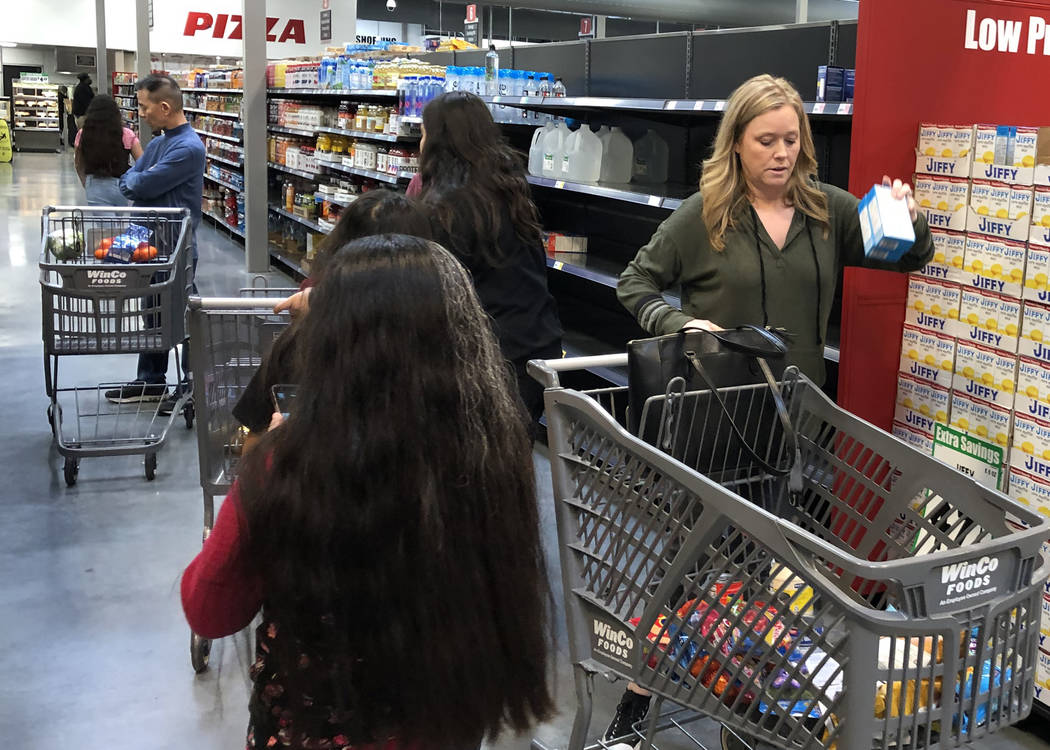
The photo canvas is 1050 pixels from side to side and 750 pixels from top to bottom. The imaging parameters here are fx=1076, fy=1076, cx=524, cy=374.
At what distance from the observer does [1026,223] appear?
2.67m

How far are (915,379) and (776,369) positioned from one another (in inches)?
33.6

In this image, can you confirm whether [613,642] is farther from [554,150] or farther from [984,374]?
[554,150]

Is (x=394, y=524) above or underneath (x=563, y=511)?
above

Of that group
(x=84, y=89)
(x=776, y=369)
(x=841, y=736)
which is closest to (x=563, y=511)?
(x=776, y=369)

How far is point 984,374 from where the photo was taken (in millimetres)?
2805

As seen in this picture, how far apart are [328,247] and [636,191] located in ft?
7.74

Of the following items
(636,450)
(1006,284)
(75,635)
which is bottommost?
(75,635)

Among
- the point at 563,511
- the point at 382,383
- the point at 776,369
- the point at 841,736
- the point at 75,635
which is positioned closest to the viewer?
the point at 382,383

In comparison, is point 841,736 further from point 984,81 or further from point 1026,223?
point 984,81

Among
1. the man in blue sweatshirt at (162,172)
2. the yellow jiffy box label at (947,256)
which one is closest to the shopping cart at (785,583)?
the yellow jiffy box label at (947,256)

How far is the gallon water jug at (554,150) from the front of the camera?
5.52 m

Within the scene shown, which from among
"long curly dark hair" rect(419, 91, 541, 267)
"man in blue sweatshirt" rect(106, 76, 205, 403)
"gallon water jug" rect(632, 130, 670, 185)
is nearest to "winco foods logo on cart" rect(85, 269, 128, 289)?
"man in blue sweatshirt" rect(106, 76, 205, 403)

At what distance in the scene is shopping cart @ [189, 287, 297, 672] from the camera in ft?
10.2

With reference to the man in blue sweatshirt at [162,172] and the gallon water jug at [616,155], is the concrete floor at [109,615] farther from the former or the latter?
the gallon water jug at [616,155]
